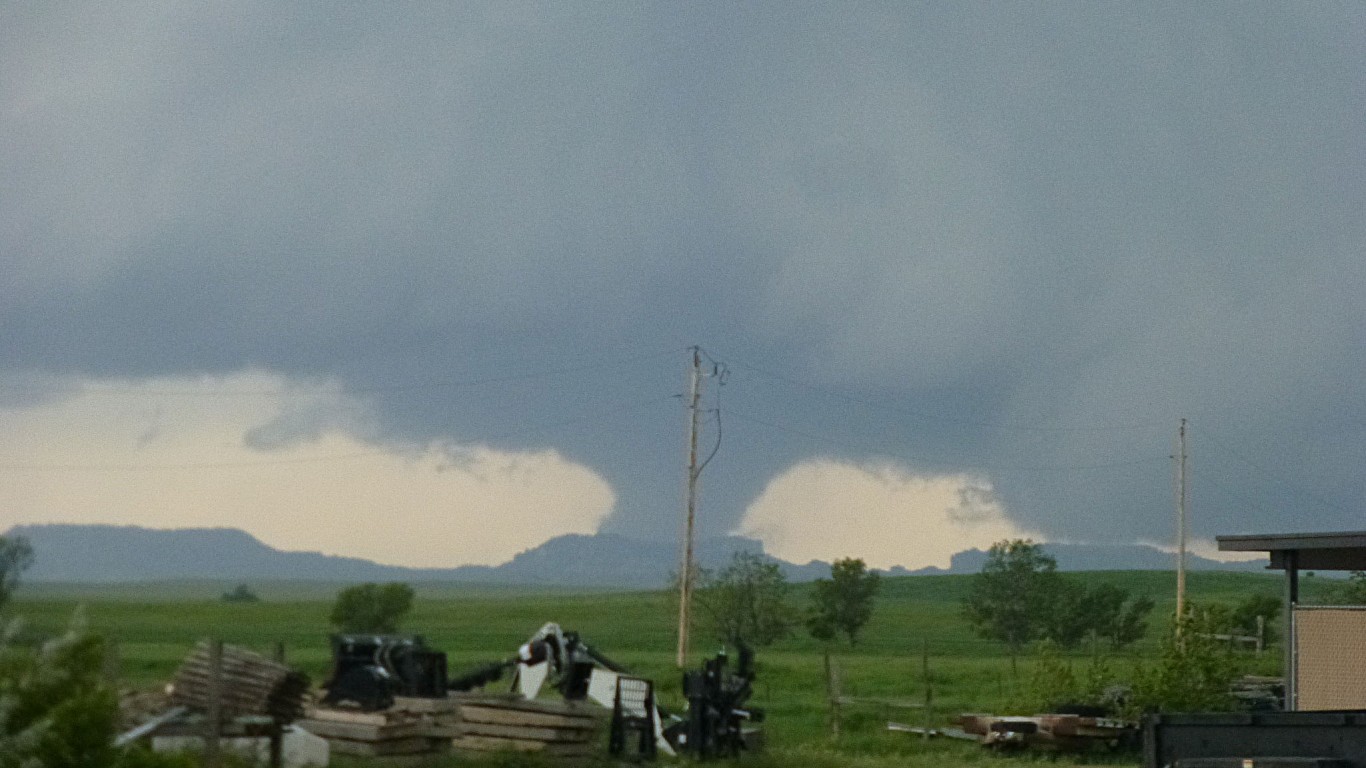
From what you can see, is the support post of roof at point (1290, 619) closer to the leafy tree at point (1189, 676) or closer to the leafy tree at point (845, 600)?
the leafy tree at point (1189, 676)

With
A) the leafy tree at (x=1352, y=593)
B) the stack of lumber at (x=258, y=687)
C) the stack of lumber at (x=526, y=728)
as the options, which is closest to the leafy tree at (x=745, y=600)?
the leafy tree at (x=1352, y=593)

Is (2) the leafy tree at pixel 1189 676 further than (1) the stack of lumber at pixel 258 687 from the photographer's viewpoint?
Yes

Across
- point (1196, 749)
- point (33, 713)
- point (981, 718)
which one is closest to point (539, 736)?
point (1196, 749)

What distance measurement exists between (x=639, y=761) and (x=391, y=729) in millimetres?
3971

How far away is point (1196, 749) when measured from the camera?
19.2 m

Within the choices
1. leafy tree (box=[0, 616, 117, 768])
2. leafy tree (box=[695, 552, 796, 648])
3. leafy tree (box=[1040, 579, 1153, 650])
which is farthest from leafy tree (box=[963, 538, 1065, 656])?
leafy tree (box=[0, 616, 117, 768])

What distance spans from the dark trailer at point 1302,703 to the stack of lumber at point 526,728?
27.4 ft

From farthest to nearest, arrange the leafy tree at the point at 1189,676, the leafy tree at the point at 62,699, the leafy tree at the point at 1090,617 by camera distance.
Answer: the leafy tree at the point at 1090,617, the leafy tree at the point at 1189,676, the leafy tree at the point at 62,699

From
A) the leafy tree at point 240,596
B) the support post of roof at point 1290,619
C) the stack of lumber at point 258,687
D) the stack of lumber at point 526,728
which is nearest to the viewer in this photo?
the stack of lumber at point 258,687

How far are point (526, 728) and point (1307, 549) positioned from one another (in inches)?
456

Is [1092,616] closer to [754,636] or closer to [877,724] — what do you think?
[754,636]

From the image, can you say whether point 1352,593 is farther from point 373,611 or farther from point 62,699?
point 62,699

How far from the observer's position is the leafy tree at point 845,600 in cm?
12344

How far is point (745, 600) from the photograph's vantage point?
83625 mm
